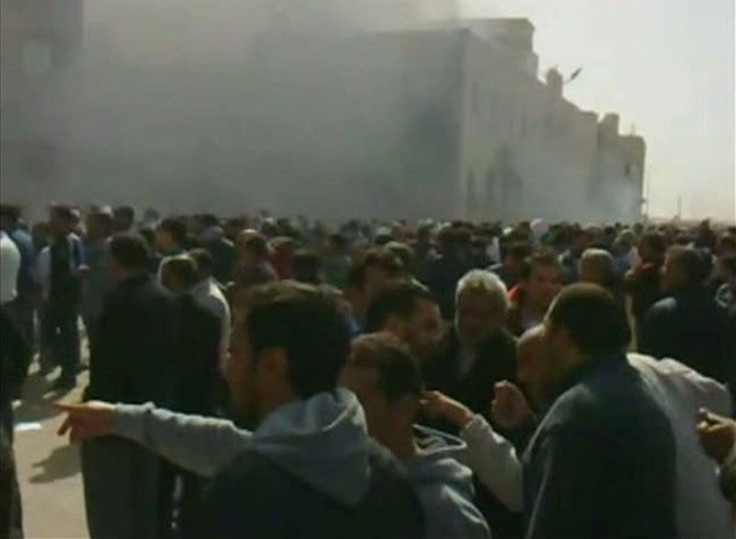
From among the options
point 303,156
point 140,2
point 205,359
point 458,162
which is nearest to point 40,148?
point 140,2

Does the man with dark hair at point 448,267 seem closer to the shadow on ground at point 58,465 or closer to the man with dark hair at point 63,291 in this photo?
the shadow on ground at point 58,465

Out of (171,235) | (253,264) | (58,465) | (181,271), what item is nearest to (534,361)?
(181,271)

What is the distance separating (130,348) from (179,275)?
862 mm

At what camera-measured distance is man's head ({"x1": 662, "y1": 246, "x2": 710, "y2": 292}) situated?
5.73m

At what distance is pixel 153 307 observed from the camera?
5.21 meters

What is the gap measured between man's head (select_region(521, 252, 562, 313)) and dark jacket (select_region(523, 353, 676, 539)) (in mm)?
2378

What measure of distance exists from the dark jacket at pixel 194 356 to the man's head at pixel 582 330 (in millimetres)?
2726

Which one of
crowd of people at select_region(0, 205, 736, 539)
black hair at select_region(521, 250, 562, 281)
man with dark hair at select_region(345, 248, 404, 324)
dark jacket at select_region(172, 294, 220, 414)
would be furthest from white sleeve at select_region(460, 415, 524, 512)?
dark jacket at select_region(172, 294, 220, 414)

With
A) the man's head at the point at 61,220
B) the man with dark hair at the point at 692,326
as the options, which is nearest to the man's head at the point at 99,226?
the man's head at the point at 61,220

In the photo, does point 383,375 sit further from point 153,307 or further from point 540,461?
point 153,307

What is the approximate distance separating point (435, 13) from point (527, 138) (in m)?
7.43

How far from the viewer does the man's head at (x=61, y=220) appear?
10.1m

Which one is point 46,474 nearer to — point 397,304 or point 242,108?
point 397,304

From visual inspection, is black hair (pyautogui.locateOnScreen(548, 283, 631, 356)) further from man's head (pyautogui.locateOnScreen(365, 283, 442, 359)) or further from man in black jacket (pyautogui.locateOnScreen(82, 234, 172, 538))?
man in black jacket (pyautogui.locateOnScreen(82, 234, 172, 538))
